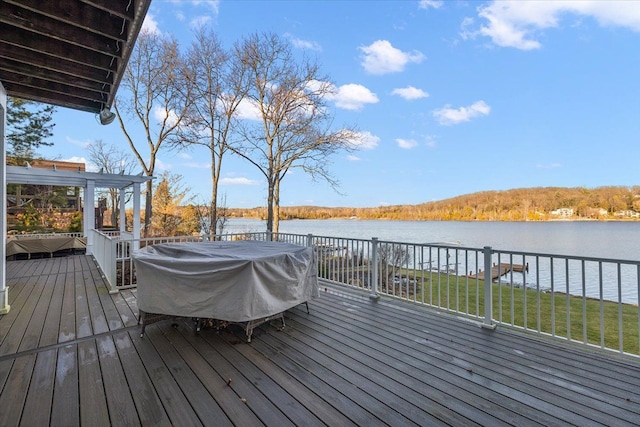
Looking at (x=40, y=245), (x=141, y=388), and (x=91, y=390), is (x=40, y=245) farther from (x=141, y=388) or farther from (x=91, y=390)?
(x=141, y=388)

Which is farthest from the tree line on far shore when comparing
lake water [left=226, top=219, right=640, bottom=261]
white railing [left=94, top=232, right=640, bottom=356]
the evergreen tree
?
the evergreen tree

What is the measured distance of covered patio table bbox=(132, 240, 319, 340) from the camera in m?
2.77

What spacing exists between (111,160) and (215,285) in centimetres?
1822

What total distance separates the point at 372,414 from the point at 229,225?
566 inches

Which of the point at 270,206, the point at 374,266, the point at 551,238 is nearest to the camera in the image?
the point at 374,266

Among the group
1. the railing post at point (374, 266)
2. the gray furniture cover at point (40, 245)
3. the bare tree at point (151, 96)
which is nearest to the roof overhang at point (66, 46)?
the railing post at point (374, 266)

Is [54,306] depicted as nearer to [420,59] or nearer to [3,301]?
[3,301]

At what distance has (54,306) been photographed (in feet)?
13.1

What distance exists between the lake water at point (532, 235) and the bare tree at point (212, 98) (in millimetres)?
3818

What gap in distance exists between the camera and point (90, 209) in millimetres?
8742

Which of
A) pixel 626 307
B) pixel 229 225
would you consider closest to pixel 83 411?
pixel 626 307

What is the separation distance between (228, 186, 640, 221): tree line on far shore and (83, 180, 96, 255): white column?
20.5 ft

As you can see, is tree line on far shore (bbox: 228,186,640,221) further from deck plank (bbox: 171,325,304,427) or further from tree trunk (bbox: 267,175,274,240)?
deck plank (bbox: 171,325,304,427)

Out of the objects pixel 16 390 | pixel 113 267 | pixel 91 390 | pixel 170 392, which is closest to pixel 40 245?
pixel 113 267
